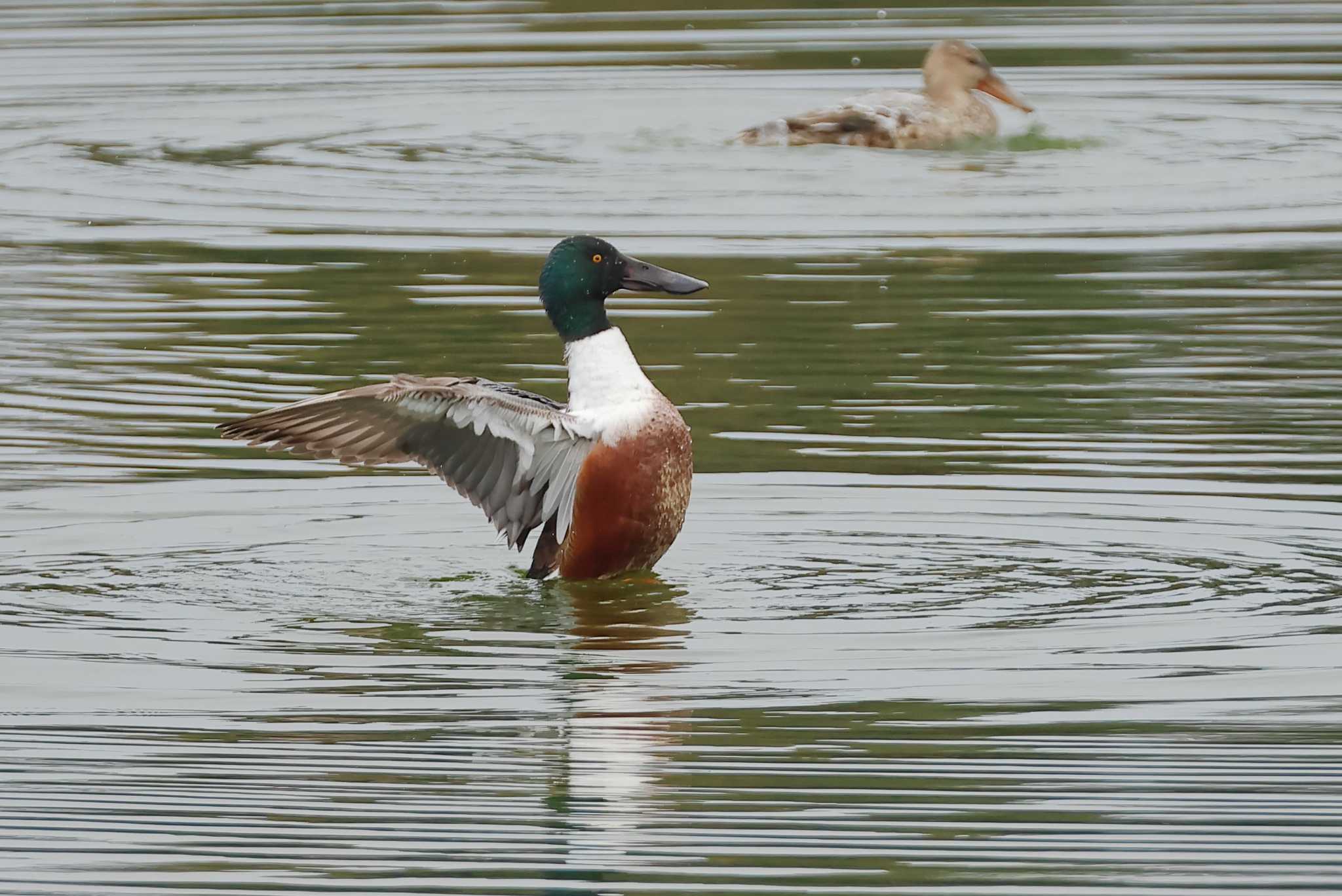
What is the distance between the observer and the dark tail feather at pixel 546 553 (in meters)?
8.90

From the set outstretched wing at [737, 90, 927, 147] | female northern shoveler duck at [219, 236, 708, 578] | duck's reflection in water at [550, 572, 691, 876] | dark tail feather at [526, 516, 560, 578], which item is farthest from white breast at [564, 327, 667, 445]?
outstretched wing at [737, 90, 927, 147]

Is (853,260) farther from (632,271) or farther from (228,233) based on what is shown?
(632,271)

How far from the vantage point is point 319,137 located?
19578mm

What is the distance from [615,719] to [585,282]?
98.7 inches

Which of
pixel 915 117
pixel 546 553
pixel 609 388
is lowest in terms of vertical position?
pixel 546 553

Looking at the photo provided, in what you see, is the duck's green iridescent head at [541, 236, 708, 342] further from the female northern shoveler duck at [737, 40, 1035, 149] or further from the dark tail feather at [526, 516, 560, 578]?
the female northern shoveler duck at [737, 40, 1035, 149]

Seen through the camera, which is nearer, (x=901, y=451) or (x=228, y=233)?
(x=901, y=451)

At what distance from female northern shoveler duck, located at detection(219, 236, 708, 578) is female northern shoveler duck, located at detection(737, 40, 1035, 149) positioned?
9575 mm

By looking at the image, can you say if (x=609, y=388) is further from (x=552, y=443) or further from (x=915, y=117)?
(x=915, y=117)

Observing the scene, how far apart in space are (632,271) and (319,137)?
1075cm

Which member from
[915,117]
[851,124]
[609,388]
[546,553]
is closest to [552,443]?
[609,388]

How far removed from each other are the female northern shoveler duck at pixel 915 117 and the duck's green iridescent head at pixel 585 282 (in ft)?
30.2

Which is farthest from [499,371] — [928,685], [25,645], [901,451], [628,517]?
[928,685]

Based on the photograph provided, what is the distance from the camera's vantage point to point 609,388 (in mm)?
8797
